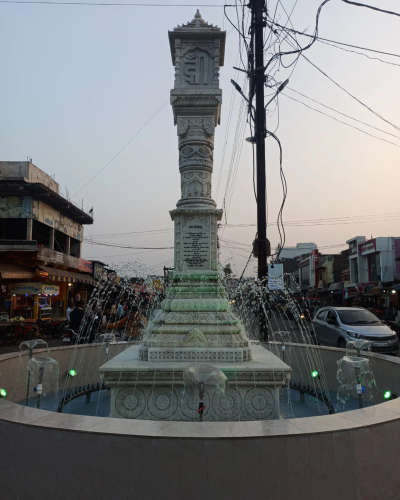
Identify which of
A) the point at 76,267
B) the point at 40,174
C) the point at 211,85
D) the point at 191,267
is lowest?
the point at 191,267

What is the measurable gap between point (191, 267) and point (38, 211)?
22.5m

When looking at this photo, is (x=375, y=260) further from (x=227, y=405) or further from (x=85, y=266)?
(x=227, y=405)

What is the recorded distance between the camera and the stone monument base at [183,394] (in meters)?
5.05

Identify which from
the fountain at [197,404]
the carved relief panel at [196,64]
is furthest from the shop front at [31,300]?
the carved relief panel at [196,64]

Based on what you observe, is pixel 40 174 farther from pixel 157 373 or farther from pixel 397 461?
pixel 397 461

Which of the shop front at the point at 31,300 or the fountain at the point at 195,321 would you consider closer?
the fountain at the point at 195,321

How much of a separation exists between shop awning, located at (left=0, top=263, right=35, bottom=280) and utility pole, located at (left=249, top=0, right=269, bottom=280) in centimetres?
1034

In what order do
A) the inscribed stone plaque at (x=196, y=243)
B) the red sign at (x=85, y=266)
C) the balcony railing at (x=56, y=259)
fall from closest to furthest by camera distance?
the inscribed stone plaque at (x=196, y=243), the balcony railing at (x=56, y=259), the red sign at (x=85, y=266)

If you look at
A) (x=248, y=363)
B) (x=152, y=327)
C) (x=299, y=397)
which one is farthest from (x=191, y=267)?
(x=299, y=397)

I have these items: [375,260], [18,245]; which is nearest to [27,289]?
[18,245]

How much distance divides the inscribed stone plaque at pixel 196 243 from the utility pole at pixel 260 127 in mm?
3209

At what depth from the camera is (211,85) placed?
7.28m

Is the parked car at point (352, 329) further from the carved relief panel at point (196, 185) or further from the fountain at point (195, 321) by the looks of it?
the carved relief panel at point (196, 185)

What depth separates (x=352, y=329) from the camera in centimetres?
1084
